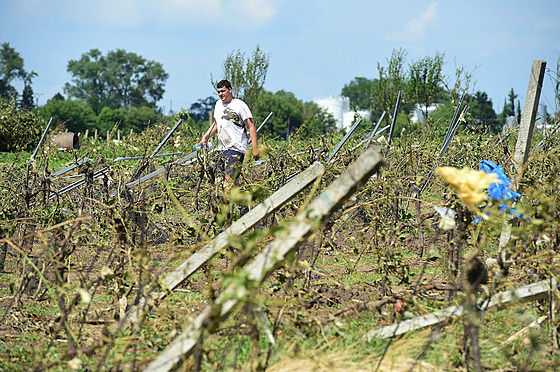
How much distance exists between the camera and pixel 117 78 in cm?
11631

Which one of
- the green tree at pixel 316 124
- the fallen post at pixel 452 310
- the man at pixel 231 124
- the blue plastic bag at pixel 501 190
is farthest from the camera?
the green tree at pixel 316 124

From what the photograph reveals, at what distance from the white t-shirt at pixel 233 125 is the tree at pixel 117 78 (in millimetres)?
110740

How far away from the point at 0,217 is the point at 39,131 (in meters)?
19.4

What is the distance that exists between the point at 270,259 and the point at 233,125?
4.96 metres

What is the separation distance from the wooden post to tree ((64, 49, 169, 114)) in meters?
116

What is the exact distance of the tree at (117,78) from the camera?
115m

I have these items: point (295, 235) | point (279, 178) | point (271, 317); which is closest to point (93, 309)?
point (271, 317)

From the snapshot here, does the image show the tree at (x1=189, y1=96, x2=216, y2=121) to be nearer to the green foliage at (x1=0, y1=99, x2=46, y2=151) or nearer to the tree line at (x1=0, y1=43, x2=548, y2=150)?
the tree line at (x1=0, y1=43, x2=548, y2=150)

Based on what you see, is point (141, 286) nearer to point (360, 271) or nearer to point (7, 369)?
point (7, 369)

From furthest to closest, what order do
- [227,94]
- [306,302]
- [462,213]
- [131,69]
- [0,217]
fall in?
[131,69], [227,94], [0,217], [306,302], [462,213]

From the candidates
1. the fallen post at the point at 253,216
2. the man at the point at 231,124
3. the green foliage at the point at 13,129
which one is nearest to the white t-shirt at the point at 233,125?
the man at the point at 231,124

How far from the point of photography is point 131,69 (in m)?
119

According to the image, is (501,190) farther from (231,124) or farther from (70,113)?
(70,113)

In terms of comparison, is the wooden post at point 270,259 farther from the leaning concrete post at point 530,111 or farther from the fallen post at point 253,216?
the leaning concrete post at point 530,111
